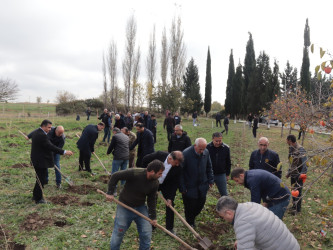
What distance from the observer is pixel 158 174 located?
367cm

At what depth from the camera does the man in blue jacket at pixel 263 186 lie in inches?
157

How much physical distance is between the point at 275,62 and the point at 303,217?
107 ft

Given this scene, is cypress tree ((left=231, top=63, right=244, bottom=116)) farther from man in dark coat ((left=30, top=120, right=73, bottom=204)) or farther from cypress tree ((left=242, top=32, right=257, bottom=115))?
man in dark coat ((left=30, top=120, right=73, bottom=204))

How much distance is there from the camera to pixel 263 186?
4.07 meters

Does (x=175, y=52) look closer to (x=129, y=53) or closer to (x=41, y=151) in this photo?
(x=129, y=53)

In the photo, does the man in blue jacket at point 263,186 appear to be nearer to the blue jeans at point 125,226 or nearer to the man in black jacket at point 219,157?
the blue jeans at point 125,226

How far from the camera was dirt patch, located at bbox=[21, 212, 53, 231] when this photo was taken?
192 inches

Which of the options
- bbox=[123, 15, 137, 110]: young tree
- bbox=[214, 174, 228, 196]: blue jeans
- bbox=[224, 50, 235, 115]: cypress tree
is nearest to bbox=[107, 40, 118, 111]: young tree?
bbox=[123, 15, 137, 110]: young tree

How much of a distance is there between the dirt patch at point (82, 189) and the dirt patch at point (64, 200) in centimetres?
44

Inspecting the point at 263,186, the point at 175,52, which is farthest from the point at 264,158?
the point at 175,52

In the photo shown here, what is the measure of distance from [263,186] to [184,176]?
1544mm

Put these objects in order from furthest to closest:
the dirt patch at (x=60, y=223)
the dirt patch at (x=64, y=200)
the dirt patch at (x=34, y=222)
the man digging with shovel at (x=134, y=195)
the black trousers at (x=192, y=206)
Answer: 1. the dirt patch at (x=64, y=200)
2. the dirt patch at (x=60, y=223)
3. the black trousers at (x=192, y=206)
4. the dirt patch at (x=34, y=222)
5. the man digging with shovel at (x=134, y=195)

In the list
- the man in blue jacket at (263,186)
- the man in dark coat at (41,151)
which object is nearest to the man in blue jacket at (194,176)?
the man in blue jacket at (263,186)

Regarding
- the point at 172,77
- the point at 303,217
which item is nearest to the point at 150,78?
the point at 172,77
